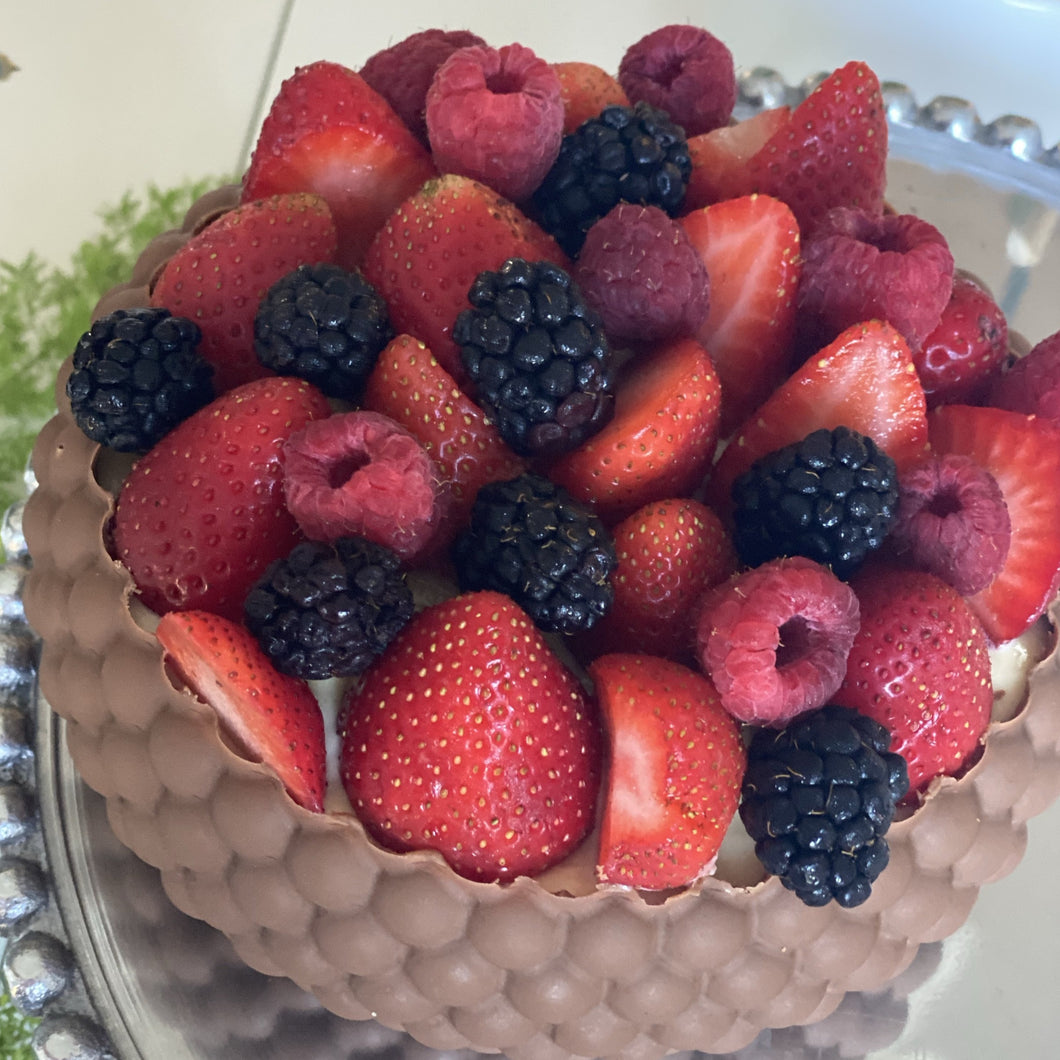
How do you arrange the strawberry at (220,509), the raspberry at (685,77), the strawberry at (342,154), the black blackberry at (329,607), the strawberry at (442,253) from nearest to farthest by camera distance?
the black blackberry at (329,607) → the strawberry at (220,509) → the strawberry at (442,253) → the strawberry at (342,154) → the raspberry at (685,77)

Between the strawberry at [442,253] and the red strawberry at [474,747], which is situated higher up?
the strawberry at [442,253]

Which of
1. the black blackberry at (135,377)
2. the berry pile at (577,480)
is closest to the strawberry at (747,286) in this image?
the berry pile at (577,480)

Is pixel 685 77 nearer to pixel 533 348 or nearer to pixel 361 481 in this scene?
pixel 533 348

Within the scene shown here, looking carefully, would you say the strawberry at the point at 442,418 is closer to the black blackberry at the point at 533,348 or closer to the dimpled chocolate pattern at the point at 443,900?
the black blackberry at the point at 533,348

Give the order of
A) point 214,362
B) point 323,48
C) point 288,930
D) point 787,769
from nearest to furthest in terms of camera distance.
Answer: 1. point 787,769
2. point 288,930
3. point 214,362
4. point 323,48

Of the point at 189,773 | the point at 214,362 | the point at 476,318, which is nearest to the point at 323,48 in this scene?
the point at 214,362

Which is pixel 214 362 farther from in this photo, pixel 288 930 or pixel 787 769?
pixel 787 769

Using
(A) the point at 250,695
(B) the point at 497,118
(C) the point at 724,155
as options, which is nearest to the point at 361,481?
(A) the point at 250,695

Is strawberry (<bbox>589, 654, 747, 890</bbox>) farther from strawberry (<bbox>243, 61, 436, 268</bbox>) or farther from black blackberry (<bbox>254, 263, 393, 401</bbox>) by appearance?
strawberry (<bbox>243, 61, 436, 268</bbox>)
